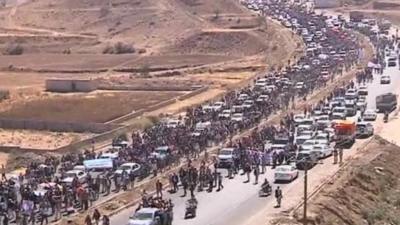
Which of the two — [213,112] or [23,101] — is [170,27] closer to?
[23,101]

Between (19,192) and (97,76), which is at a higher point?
(19,192)

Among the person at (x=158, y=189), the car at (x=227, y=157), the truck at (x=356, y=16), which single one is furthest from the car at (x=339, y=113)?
the truck at (x=356, y=16)

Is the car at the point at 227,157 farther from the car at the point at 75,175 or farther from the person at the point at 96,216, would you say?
the person at the point at 96,216

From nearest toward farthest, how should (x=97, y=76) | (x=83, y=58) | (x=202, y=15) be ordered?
(x=97, y=76) → (x=83, y=58) → (x=202, y=15)

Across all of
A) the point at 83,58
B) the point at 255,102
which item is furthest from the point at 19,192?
the point at 83,58

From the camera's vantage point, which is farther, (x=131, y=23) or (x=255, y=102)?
(x=131, y=23)

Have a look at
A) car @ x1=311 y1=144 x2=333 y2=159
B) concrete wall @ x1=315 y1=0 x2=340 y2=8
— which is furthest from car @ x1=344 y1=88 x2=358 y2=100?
concrete wall @ x1=315 y1=0 x2=340 y2=8
